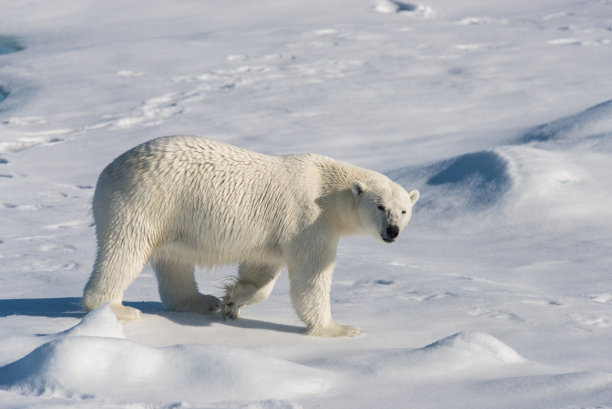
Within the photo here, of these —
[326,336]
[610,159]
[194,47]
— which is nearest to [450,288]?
[326,336]

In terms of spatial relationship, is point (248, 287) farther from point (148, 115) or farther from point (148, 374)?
point (148, 115)

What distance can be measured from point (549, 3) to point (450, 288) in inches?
634

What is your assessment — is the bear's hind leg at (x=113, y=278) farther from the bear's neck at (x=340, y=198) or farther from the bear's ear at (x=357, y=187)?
the bear's ear at (x=357, y=187)

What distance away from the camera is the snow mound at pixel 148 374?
334 cm

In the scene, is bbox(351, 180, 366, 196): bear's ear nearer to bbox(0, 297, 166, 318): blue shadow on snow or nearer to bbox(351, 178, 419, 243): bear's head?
bbox(351, 178, 419, 243): bear's head

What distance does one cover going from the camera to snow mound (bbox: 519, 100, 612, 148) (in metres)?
10.1

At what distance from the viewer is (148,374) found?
11.5 ft

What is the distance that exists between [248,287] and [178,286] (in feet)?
1.53

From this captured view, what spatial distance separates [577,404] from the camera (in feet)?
10.9

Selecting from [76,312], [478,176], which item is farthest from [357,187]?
[478,176]

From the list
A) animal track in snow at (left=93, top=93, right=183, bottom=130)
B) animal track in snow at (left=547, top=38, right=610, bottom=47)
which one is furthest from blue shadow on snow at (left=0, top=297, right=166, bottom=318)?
animal track in snow at (left=547, top=38, right=610, bottom=47)

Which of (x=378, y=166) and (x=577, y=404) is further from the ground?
(x=577, y=404)

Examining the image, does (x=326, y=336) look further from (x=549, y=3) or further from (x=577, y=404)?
(x=549, y=3)

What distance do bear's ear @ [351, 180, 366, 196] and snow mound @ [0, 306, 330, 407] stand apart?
1.66 m
